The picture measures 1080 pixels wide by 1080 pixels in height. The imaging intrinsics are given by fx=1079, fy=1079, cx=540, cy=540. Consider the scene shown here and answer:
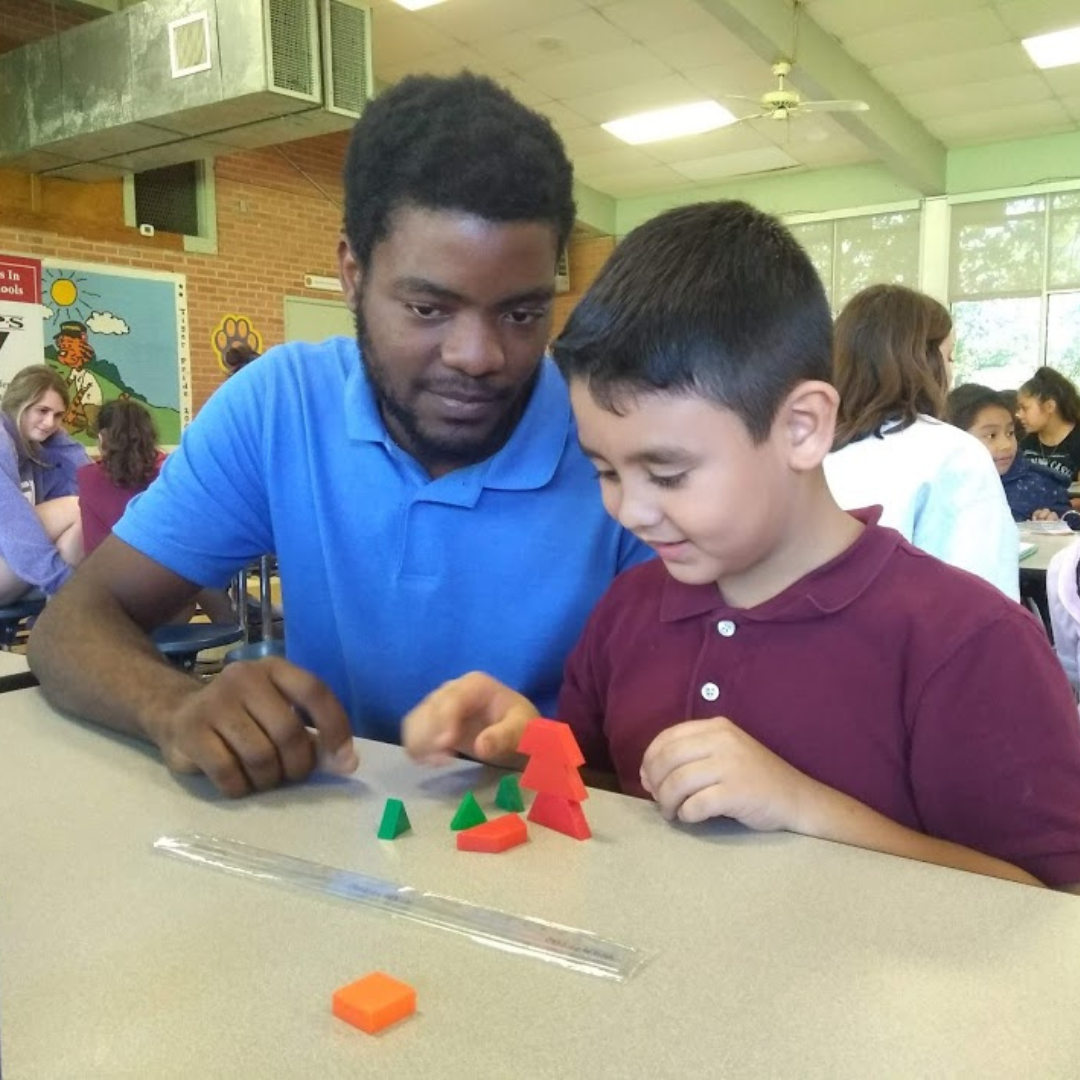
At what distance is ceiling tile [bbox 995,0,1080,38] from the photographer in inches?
237

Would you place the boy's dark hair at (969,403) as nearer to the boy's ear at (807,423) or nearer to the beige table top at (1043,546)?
the beige table top at (1043,546)

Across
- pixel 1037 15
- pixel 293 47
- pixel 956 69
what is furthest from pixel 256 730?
pixel 956 69

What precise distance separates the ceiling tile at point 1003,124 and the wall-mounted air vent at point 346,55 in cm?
466

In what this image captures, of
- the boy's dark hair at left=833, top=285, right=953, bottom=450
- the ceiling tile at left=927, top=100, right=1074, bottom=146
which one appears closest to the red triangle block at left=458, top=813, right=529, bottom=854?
the boy's dark hair at left=833, top=285, right=953, bottom=450

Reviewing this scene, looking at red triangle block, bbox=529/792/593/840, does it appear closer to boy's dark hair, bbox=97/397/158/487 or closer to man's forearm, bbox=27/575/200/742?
man's forearm, bbox=27/575/200/742

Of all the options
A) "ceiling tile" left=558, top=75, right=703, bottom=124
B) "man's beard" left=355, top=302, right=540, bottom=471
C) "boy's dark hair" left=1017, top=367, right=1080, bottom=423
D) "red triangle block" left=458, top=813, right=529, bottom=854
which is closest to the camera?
"red triangle block" left=458, top=813, right=529, bottom=854

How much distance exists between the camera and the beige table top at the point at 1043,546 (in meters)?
3.56

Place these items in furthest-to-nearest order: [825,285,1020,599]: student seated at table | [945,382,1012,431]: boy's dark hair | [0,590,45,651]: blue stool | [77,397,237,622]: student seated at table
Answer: [945,382,1012,431]: boy's dark hair, [77,397,237,622]: student seated at table, [0,590,45,651]: blue stool, [825,285,1020,599]: student seated at table

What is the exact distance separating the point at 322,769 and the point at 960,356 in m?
9.30

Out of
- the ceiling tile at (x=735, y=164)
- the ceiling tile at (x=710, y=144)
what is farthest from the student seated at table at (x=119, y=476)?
the ceiling tile at (x=735, y=164)

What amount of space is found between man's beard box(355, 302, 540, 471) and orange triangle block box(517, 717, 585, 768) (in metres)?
0.52

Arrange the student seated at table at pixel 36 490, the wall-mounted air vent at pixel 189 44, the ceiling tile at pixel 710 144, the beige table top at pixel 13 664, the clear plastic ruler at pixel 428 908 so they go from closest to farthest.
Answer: the clear plastic ruler at pixel 428 908 → the beige table top at pixel 13 664 → the student seated at table at pixel 36 490 → the wall-mounted air vent at pixel 189 44 → the ceiling tile at pixel 710 144

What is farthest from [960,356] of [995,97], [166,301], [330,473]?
[330,473]

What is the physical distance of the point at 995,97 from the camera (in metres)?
7.70
